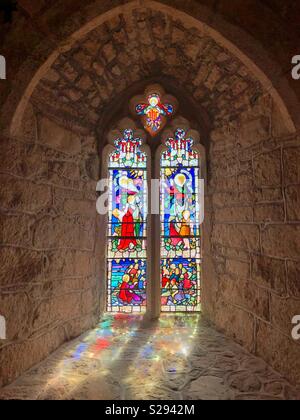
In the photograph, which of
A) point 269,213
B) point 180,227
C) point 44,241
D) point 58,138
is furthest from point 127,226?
point 269,213

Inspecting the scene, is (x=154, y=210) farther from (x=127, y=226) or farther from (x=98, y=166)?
(x=98, y=166)

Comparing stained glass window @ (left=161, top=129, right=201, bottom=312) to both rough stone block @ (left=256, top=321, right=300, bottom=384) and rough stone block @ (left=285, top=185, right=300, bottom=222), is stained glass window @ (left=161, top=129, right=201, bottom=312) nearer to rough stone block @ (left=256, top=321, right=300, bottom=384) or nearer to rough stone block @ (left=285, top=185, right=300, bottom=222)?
rough stone block @ (left=256, top=321, right=300, bottom=384)

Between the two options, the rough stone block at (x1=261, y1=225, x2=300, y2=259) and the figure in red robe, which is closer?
the rough stone block at (x1=261, y1=225, x2=300, y2=259)

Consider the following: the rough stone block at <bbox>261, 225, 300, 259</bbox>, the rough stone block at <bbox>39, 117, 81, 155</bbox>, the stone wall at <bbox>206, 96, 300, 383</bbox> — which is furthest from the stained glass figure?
A: the rough stone block at <bbox>261, 225, 300, 259</bbox>

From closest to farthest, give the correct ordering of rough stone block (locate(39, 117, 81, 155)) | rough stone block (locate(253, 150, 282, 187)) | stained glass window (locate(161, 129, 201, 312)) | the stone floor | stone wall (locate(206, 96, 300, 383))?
1. the stone floor
2. stone wall (locate(206, 96, 300, 383))
3. rough stone block (locate(253, 150, 282, 187))
4. rough stone block (locate(39, 117, 81, 155))
5. stained glass window (locate(161, 129, 201, 312))

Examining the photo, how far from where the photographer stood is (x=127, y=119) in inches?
116

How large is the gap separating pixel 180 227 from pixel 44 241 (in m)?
1.41

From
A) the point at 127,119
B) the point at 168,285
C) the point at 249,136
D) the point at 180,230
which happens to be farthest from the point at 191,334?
the point at 127,119

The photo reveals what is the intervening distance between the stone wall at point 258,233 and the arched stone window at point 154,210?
10.7 inches

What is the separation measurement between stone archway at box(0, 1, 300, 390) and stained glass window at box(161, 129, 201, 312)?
0.18 metres

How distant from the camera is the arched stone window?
290 centimetres

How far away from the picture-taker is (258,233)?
6.98ft
